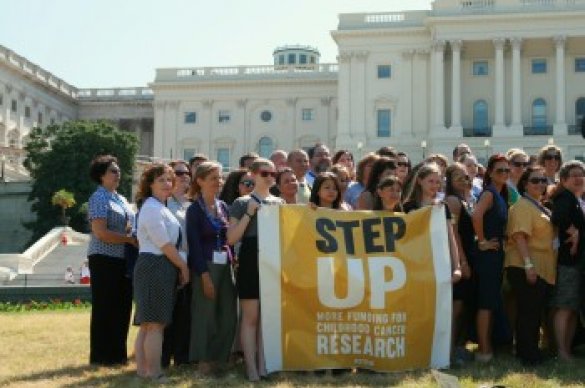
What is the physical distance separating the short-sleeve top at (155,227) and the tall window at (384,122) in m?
56.1

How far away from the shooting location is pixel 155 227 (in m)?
8.81

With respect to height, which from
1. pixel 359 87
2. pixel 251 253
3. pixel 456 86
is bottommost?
pixel 251 253

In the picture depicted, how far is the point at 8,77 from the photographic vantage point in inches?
2749

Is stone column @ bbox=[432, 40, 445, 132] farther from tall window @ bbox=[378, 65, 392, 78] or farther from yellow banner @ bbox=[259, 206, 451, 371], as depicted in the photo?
yellow banner @ bbox=[259, 206, 451, 371]

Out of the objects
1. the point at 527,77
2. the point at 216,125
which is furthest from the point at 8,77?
the point at 527,77

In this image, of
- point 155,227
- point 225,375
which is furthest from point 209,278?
point 225,375

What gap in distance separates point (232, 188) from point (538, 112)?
185ft

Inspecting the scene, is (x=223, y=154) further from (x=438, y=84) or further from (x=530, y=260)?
(x=530, y=260)

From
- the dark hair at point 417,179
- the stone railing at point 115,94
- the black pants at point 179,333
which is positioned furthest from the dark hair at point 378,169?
the stone railing at point 115,94

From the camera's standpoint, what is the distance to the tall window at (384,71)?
6481 cm

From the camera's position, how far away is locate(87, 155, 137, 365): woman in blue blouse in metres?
9.97

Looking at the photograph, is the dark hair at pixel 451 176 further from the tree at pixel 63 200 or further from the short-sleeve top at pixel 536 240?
the tree at pixel 63 200

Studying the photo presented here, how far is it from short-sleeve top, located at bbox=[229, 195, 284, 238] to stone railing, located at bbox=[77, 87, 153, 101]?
76.0m

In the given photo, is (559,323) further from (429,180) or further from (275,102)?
(275,102)
